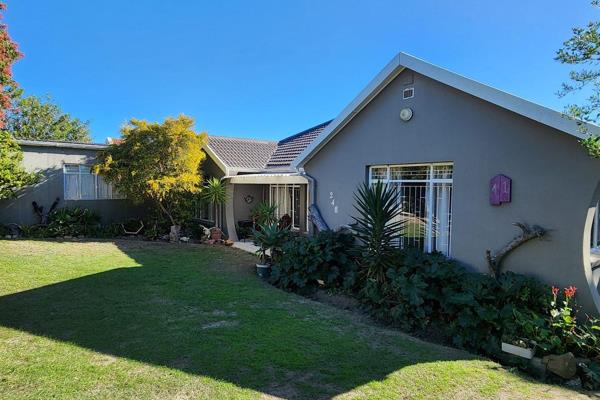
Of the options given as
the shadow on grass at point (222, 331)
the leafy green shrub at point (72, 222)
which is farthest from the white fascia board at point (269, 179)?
the leafy green shrub at point (72, 222)

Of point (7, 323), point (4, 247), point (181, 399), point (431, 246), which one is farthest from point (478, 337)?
point (4, 247)

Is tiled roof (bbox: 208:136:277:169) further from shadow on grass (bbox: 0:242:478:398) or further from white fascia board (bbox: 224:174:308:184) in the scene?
shadow on grass (bbox: 0:242:478:398)

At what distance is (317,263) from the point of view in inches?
452

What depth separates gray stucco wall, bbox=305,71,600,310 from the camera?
7.44 meters

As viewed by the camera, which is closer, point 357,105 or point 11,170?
point 357,105

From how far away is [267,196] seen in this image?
21250mm

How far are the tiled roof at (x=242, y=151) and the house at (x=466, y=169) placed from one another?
6.16m

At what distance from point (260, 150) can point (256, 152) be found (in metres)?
0.60

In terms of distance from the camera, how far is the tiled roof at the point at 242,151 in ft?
67.9

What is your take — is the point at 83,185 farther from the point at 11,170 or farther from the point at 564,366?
the point at 564,366

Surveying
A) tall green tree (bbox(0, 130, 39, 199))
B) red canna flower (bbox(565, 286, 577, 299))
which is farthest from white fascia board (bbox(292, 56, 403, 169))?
tall green tree (bbox(0, 130, 39, 199))

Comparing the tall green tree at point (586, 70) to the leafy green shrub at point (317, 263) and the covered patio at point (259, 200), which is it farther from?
the covered patio at point (259, 200)

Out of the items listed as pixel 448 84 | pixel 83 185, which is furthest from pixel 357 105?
pixel 83 185

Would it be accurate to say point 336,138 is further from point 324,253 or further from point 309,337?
point 309,337
